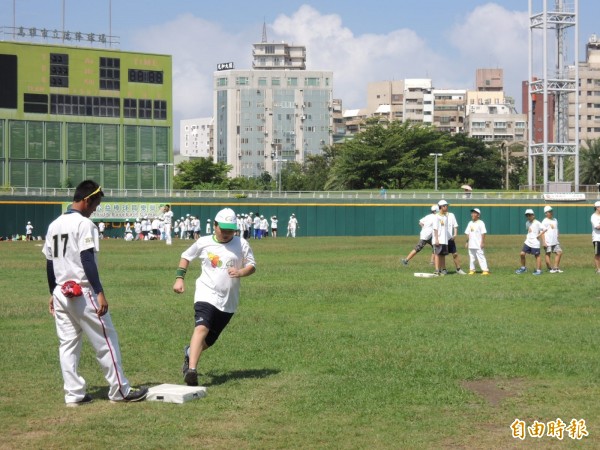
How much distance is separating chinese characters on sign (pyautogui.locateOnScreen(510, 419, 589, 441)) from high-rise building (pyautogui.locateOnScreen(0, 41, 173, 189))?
234ft

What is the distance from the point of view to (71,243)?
31.3ft

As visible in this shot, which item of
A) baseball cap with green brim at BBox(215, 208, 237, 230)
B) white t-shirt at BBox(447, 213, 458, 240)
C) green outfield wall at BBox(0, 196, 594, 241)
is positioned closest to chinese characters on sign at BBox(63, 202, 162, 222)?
green outfield wall at BBox(0, 196, 594, 241)

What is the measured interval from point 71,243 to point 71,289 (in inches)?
17.6

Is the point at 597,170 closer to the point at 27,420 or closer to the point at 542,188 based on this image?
the point at 542,188

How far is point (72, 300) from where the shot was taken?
9.52 metres

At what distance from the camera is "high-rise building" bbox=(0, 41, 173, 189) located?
76000 millimetres

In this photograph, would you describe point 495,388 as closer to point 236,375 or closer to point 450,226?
point 236,375

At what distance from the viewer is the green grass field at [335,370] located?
8.41 metres

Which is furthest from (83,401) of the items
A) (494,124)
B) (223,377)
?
(494,124)

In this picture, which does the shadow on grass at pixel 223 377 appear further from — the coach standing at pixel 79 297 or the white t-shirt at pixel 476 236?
the white t-shirt at pixel 476 236

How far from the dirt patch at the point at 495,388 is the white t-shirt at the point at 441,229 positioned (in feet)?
49.4

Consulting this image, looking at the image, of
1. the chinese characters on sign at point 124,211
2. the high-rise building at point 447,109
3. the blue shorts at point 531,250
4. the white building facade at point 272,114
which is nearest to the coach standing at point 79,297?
the blue shorts at point 531,250

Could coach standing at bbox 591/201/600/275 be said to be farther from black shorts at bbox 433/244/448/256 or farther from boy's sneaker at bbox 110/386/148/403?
boy's sneaker at bbox 110/386/148/403

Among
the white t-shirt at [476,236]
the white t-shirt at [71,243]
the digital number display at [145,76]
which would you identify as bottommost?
the white t-shirt at [476,236]
